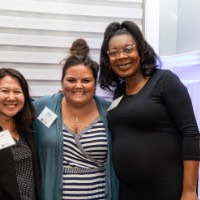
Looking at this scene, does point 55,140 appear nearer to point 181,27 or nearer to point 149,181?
point 149,181

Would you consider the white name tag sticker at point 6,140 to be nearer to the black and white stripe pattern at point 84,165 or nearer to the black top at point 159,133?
the black and white stripe pattern at point 84,165

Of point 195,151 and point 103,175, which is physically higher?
point 195,151

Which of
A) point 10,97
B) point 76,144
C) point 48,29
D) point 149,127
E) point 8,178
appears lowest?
point 8,178

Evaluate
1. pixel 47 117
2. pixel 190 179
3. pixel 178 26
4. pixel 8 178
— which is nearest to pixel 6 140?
pixel 8 178

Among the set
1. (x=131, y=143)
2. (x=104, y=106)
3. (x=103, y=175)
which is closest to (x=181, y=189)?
(x=131, y=143)

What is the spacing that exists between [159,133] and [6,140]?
0.74 m

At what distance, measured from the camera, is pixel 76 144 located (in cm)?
178

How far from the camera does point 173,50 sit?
2395 mm

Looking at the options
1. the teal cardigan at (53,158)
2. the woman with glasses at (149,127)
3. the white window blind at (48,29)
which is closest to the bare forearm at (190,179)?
the woman with glasses at (149,127)

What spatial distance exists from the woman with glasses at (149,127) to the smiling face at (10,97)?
0.49 meters

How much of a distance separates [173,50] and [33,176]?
1.35 meters

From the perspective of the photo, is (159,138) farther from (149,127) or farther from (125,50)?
(125,50)

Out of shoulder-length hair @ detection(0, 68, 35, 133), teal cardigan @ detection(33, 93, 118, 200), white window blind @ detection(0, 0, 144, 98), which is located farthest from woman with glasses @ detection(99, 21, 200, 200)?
white window blind @ detection(0, 0, 144, 98)

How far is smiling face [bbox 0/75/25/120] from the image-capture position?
5.38 ft
